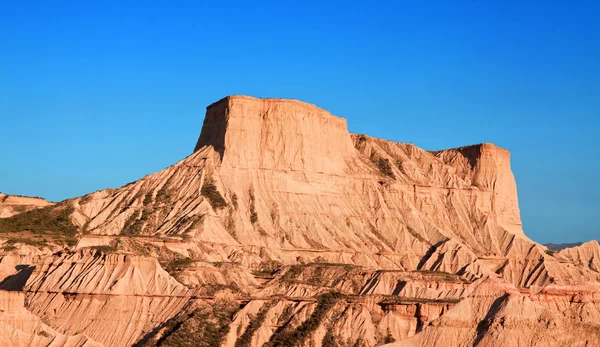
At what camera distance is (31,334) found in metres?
109

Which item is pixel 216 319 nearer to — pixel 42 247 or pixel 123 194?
→ pixel 42 247

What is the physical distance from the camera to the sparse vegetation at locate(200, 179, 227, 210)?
170500 mm

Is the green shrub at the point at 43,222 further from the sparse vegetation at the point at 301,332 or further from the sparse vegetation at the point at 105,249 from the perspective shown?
the sparse vegetation at the point at 301,332

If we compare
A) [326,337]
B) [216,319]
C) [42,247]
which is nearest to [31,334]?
[216,319]

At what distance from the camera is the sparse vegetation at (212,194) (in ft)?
559

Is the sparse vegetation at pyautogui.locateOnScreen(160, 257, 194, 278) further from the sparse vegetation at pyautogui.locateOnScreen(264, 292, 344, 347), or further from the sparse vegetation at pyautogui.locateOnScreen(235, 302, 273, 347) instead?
the sparse vegetation at pyautogui.locateOnScreen(264, 292, 344, 347)

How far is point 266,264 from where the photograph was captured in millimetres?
158625

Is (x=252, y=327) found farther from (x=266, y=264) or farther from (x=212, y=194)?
(x=212, y=194)

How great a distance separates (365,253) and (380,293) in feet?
86.6

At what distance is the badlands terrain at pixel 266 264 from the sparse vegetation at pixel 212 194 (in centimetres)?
21

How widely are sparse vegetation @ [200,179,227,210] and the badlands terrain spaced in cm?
21

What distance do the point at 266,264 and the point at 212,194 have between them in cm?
1694

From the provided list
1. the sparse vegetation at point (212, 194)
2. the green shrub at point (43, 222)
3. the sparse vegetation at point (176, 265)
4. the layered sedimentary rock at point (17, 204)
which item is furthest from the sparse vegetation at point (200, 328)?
the layered sedimentary rock at point (17, 204)

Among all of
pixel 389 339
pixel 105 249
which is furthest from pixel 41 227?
pixel 389 339
